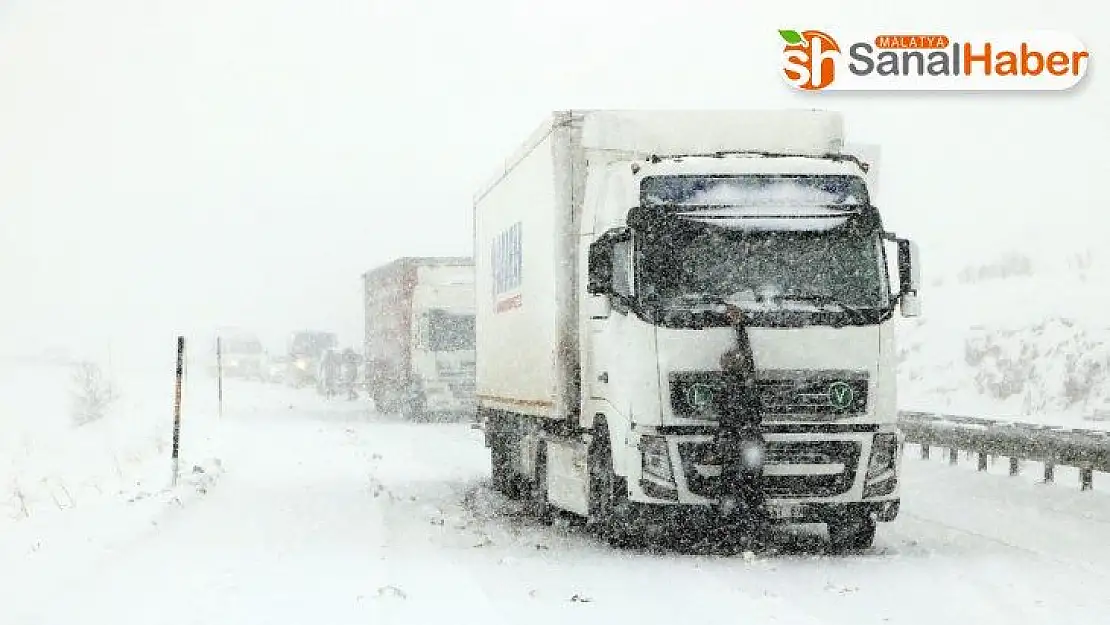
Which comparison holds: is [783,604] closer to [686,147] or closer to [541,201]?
[686,147]

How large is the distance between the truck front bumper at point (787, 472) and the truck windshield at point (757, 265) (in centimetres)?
106

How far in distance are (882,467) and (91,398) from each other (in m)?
42.8

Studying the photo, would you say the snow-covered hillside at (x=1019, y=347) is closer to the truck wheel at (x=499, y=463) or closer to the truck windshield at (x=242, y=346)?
the truck wheel at (x=499, y=463)

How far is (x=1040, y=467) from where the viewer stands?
62.3ft

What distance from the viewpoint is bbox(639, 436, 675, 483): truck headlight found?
11.0 meters

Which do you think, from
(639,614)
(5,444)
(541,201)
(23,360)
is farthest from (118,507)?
(23,360)

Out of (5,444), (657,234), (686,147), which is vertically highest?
(686,147)

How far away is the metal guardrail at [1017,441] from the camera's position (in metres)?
14.9

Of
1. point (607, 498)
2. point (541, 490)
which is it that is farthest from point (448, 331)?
point (607, 498)

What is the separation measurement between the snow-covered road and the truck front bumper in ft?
1.47

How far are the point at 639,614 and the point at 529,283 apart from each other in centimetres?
618

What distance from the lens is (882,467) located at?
1130 centimetres

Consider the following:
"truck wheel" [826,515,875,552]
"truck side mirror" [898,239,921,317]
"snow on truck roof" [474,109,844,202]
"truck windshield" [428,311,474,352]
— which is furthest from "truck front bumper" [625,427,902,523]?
"truck windshield" [428,311,474,352]

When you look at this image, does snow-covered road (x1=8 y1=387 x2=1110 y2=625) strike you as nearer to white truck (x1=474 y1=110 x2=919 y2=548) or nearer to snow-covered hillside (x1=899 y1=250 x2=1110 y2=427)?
white truck (x1=474 y1=110 x2=919 y2=548)
